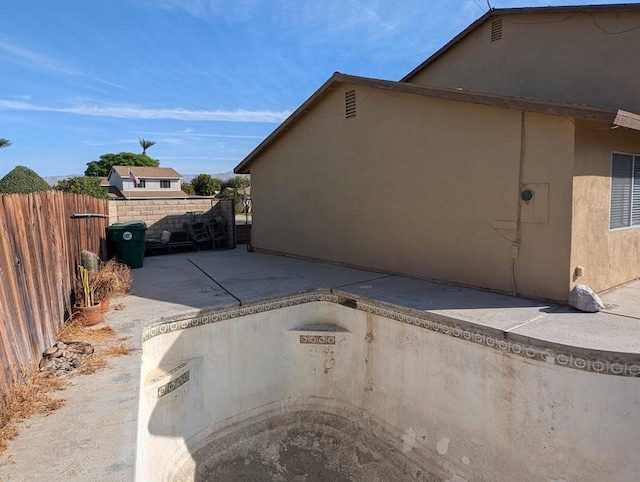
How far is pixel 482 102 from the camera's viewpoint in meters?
6.52

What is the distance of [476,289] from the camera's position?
23.4ft

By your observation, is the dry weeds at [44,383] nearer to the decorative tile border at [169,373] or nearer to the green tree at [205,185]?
the decorative tile border at [169,373]

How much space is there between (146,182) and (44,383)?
4891 cm

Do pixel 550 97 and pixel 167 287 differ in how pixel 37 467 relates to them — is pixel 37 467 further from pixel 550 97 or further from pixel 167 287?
pixel 550 97

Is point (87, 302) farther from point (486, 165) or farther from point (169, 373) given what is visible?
point (486, 165)

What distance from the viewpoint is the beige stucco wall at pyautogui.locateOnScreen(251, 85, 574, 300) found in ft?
20.6

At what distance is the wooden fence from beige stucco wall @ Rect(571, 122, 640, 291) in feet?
23.5

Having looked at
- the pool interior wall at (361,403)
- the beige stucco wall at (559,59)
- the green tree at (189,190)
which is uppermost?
the beige stucco wall at (559,59)

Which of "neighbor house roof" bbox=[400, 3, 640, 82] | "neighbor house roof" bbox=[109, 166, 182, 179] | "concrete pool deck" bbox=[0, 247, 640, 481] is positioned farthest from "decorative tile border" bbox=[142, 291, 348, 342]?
"neighbor house roof" bbox=[109, 166, 182, 179]

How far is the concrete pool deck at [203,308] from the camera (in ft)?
9.59

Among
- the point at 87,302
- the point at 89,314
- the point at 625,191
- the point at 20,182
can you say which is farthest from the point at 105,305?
the point at 20,182

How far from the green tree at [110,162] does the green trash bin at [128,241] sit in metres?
59.5

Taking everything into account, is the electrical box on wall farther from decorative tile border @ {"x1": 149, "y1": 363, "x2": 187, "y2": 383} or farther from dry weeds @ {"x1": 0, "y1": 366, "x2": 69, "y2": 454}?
dry weeds @ {"x1": 0, "y1": 366, "x2": 69, "y2": 454}

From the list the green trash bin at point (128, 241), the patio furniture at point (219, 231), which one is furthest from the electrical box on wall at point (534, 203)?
the patio furniture at point (219, 231)
